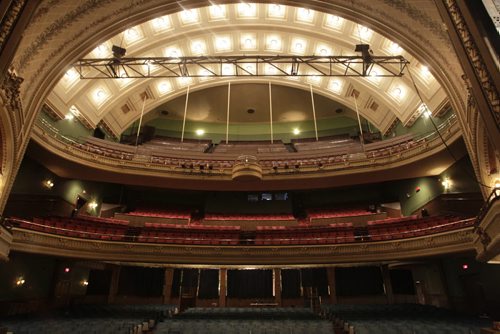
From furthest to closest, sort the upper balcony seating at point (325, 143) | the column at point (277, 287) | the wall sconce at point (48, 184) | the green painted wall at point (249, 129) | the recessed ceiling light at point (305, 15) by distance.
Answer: the green painted wall at point (249, 129)
the upper balcony seating at point (325, 143)
the recessed ceiling light at point (305, 15)
the wall sconce at point (48, 184)
the column at point (277, 287)

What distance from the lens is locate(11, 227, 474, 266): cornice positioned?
859cm

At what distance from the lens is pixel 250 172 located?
11.7 meters

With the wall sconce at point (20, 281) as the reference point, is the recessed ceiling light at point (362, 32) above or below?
above

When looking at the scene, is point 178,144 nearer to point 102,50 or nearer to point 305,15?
point 102,50

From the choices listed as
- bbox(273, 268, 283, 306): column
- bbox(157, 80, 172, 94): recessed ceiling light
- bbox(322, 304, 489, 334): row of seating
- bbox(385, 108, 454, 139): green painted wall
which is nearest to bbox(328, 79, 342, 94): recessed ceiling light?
bbox(385, 108, 454, 139): green painted wall

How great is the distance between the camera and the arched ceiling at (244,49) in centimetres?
1262

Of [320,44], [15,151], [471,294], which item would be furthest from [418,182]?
[15,151]

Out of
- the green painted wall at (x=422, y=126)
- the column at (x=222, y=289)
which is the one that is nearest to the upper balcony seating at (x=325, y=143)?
the green painted wall at (x=422, y=126)

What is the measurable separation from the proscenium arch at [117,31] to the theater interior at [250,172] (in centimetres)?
5

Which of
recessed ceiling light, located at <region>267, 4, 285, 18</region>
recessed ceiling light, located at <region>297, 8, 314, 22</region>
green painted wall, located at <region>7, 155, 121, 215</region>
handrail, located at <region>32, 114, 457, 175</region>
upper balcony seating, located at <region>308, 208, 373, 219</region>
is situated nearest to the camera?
green painted wall, located at <region>7, 155, 121, 215</region>

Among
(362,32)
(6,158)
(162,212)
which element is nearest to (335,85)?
(362,32)

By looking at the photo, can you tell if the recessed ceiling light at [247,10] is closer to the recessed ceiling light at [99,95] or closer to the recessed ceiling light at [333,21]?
the recessed ceiling light at [333,21]

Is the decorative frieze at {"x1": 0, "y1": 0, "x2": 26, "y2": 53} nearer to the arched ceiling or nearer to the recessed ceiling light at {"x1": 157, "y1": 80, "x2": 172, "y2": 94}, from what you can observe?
the arched ceiling

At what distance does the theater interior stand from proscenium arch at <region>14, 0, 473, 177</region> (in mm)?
52
